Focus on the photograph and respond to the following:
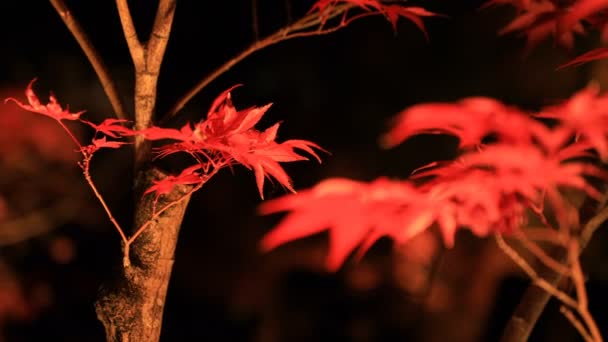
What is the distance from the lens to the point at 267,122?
459cm

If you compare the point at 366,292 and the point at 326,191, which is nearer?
the point at 326,191

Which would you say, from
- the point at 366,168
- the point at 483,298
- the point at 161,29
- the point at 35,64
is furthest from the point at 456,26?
the point at 35,64

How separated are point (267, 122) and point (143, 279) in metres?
2.70

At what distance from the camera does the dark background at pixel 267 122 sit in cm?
447

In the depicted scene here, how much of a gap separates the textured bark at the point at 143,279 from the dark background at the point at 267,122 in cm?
261

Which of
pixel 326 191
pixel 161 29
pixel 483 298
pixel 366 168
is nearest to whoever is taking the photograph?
pixel 326 191

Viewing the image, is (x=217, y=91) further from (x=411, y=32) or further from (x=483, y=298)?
(x=483, y=298)

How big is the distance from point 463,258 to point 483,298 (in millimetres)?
368

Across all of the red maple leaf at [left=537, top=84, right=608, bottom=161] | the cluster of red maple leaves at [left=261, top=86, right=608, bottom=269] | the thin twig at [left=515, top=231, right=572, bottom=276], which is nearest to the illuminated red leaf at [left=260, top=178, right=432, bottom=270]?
the cluster of red maple leaves at [left=261, top=86, right=608, bottom=269]

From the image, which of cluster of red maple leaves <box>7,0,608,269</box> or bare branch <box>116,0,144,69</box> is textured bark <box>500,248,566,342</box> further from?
bare branch <box>116,0,144,69</box>

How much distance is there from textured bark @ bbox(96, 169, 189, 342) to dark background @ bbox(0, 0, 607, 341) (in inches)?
103

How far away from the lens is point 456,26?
4457mm

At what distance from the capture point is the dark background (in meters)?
4.47

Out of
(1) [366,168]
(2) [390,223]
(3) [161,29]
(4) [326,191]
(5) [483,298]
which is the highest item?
(3) [161,29]
